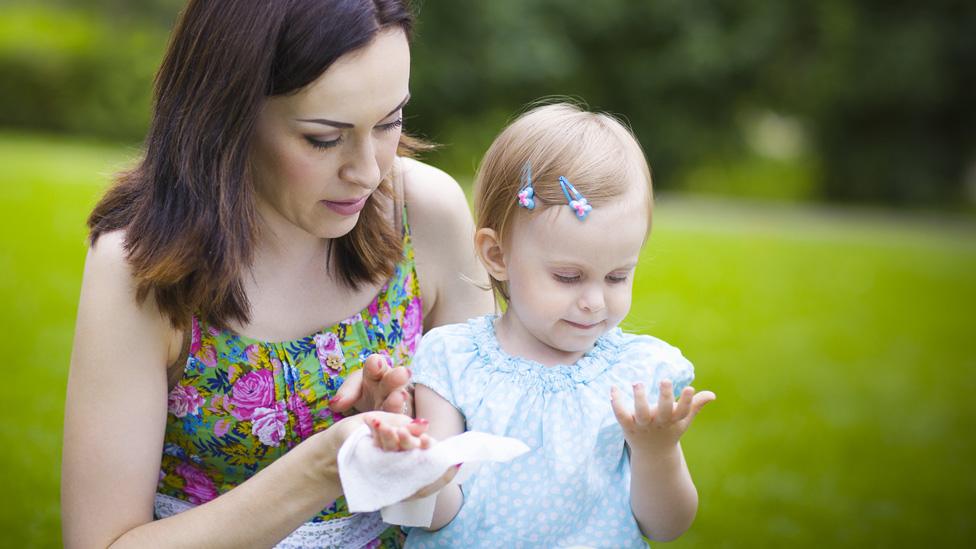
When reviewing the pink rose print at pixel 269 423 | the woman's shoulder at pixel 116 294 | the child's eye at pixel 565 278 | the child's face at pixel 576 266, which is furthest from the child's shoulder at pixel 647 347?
the woman's shoulder at pixel 116 294

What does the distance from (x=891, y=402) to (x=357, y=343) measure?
500 centimetres

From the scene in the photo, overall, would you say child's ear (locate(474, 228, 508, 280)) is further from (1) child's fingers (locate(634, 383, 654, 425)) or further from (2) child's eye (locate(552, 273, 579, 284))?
(1) child's fingers (locate(634, 383, 654, 425))

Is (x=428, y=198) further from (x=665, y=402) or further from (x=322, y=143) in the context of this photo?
(x=665, y=402)

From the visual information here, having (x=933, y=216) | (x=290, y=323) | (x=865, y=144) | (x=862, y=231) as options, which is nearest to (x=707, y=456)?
(x=290, y=323)

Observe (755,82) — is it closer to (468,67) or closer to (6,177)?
(468,67)

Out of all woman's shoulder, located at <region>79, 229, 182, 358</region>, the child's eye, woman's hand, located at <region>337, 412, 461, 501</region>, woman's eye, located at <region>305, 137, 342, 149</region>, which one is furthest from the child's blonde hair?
woman's shoulder, located at <region>79, 229, 182, 358</region>

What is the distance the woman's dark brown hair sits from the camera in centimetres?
220

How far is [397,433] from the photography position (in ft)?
6.56

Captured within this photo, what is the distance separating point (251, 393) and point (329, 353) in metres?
0.21

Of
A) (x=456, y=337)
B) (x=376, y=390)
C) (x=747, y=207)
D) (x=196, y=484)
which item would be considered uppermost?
(x=456, y=337)

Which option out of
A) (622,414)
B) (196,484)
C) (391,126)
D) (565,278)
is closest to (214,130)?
(391,126)

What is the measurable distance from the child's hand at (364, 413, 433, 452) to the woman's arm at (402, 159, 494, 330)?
806 mm

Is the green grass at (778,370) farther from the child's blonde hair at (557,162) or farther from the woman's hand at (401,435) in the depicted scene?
the woman's hand at (401,435)

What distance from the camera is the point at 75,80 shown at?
20125mm
